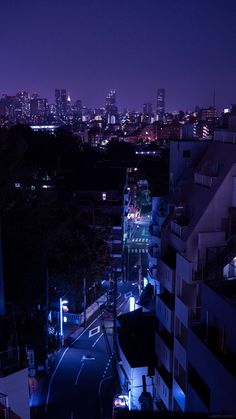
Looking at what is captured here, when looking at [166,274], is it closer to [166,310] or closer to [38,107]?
[166,310]

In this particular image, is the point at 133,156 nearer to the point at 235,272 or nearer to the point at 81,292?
the point at 81,292

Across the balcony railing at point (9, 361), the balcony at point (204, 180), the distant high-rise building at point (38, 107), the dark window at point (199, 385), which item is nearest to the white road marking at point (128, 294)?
the balcony at point (204, 180)

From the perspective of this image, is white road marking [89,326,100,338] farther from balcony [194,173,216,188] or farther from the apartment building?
balcony [194,173,216,188]

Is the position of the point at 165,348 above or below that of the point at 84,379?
above

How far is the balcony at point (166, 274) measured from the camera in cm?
1042

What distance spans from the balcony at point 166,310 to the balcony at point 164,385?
1084mm

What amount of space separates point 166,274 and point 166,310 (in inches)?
32.3

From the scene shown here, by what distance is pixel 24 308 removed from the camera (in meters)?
13.9

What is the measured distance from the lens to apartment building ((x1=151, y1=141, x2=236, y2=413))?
6312mm

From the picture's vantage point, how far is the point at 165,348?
35.0ft

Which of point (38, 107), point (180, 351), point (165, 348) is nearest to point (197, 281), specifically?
point (180, 351)

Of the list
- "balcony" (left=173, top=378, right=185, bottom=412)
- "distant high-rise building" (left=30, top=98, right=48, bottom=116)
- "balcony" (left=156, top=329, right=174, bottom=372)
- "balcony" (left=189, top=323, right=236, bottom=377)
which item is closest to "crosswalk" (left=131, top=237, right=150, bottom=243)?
"balcony" (left=156, top=329, right=174, bottom=372)

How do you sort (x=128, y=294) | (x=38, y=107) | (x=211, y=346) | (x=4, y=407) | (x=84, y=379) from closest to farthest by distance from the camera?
1. (x=211, y=346)
2. (x=4, y=407)
3. (x=84, y=379)
4. (x=128, y=294)
5. (x=38, y=107)

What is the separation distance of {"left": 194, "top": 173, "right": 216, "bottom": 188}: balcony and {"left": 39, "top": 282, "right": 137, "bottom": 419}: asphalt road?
20.8 ft
